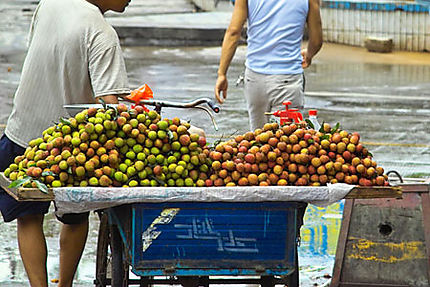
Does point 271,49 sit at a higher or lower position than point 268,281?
higher

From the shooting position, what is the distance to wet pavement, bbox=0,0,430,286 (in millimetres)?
6316

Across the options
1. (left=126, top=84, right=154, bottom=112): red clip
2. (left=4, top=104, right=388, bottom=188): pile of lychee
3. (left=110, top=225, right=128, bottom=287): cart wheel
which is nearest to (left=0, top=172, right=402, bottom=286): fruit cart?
(left=4, top=104, right=388, bottom=188): pile of lychee

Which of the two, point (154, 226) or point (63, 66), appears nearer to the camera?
point (154, 226)

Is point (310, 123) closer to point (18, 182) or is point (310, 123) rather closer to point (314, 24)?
point (18, 182)

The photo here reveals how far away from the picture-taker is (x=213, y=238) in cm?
405

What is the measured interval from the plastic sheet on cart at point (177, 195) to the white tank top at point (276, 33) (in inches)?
90.7

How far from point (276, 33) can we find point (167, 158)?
2.27m

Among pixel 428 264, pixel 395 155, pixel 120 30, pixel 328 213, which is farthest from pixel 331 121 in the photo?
pixel 120 30

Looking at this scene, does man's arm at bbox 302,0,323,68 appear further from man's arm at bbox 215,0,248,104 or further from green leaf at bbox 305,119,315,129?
green leaf at bbox 305,119,315,129

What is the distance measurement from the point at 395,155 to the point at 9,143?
5132mm

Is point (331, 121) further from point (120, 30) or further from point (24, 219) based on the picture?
point (120, 30)

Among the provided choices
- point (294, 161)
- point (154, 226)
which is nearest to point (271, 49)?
point (294, 161)

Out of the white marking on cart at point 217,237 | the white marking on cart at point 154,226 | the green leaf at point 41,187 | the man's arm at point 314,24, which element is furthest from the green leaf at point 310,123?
the man's arm at point 314,24

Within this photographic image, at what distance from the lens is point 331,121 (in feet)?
35.0
